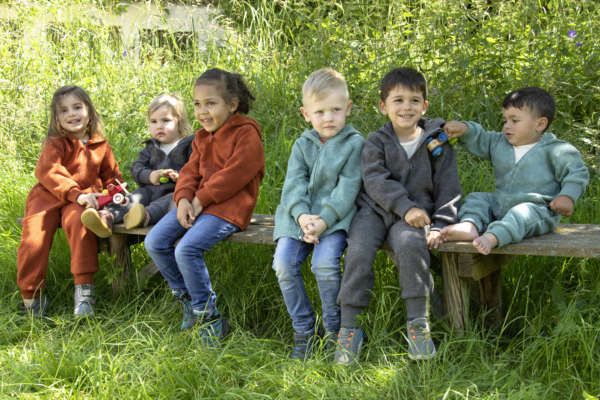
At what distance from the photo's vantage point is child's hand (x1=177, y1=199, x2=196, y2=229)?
3.29m

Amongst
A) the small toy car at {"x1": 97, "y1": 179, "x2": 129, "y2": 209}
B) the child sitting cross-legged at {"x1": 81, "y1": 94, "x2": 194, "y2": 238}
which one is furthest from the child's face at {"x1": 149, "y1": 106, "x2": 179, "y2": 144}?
the small toy car at {"x1": 97, "y1": 179, "x2": 129, "y2": 209}

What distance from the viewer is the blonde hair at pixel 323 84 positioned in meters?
3.04

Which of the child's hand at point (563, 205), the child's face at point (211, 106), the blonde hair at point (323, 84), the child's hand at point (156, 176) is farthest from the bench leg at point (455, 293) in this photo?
the child's hand at point (156, 176)

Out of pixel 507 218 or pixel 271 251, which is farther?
pixel 271 251

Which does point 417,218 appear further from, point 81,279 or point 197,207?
point 81,279

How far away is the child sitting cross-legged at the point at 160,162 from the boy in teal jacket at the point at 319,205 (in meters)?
0.92

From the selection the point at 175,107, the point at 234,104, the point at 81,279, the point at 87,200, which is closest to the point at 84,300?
the point at 81,279

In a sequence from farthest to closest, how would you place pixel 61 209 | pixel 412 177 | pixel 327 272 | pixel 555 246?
1. pixel 61 209
2. pixel 412 177
3. pixel 327 272
4. pixel 555 246

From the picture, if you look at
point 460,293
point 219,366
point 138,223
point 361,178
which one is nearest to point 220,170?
point 138,223

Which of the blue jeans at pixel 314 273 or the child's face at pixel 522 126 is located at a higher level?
the child's face at pixel 522 126

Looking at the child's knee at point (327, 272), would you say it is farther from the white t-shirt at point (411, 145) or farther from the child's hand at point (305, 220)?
the white t-shirt at point (411, 145)

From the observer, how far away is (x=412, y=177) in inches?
116

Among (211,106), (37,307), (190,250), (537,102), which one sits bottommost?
(37,307)

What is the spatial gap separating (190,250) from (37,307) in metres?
1.16
